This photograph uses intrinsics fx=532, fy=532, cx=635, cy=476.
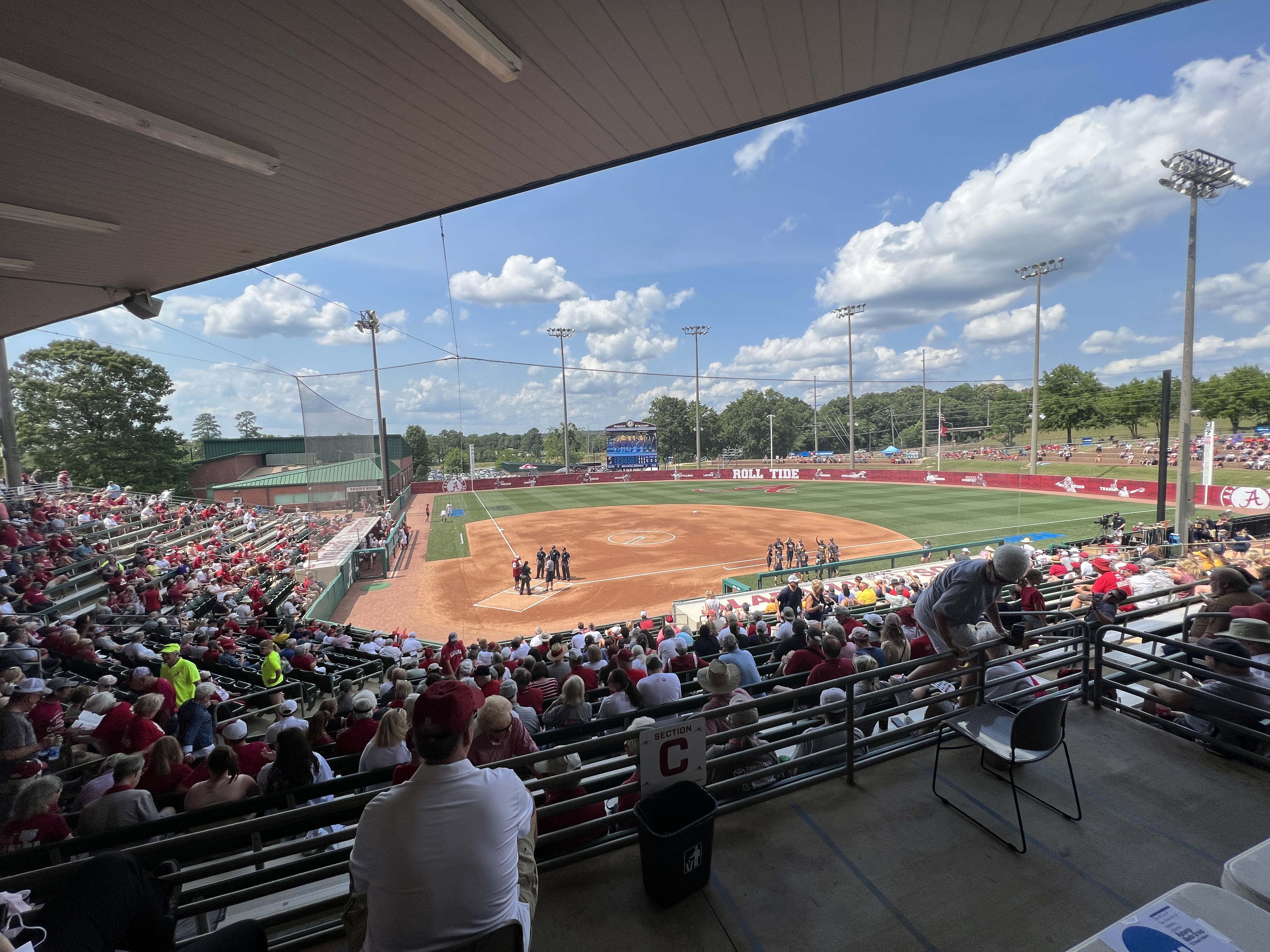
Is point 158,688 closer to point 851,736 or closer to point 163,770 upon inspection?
point 163,770

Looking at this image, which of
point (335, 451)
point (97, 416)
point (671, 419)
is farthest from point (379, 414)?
point (671, 419)

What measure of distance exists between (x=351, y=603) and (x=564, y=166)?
847 inches

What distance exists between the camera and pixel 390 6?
3.24 meters

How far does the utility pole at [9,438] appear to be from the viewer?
17.2 metres

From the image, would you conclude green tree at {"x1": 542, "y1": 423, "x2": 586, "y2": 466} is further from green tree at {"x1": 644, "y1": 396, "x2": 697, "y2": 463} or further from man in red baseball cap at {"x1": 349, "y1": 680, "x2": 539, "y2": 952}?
man in red baseball cap at {"x1": 349, "y1": 680, "x2": 539, "y2": 952}

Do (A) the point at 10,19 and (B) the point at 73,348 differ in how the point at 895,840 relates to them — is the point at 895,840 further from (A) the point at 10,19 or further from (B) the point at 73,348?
(B) the point at 73,348

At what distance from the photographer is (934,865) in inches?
123

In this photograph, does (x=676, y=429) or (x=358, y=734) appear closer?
(x=358, y=734)

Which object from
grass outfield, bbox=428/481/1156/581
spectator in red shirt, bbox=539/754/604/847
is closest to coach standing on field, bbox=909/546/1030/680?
spectator in red shirt, bbox=539/754/604/847

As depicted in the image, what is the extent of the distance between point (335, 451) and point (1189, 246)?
4139 centimetres

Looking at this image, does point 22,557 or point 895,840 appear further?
point 22,557

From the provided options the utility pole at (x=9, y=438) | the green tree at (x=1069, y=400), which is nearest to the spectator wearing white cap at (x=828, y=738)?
the utility pole at (x=9, y=438)

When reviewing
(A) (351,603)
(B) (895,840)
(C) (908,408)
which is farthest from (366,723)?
(C) (908,408)

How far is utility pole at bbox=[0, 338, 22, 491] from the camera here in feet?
56.3
